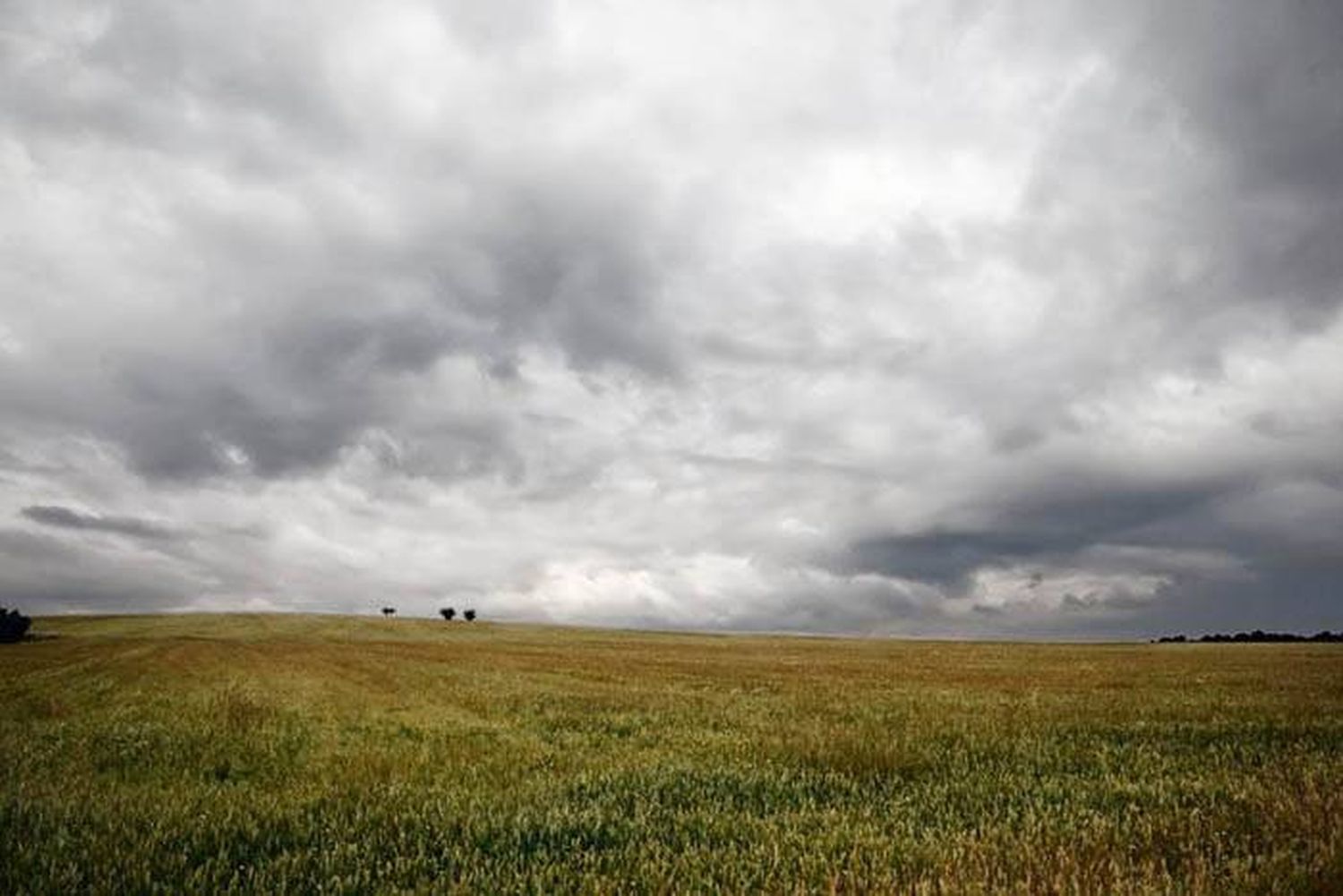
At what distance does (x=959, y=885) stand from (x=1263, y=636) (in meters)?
180

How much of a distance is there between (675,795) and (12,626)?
322 feet

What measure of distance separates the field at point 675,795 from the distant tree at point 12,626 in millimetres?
71364

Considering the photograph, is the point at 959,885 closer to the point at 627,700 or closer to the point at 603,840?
the point at 603,840

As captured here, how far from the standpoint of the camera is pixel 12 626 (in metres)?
82.8

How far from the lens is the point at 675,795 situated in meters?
10.3

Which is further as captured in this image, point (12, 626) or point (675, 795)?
point (12, 626)

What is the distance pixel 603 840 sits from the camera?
8.29m

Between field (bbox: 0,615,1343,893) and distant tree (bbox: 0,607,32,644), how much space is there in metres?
71.4

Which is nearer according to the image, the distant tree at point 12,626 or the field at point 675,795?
the field at point 675,795

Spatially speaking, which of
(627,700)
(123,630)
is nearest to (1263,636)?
(627,700)

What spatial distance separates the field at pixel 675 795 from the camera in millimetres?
6906

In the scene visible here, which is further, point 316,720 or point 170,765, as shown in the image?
point 316,720

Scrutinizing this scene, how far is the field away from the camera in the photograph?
22.7 feet

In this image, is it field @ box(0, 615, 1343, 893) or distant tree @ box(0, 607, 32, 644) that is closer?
field @ box(0, 615, 1343, 893)
